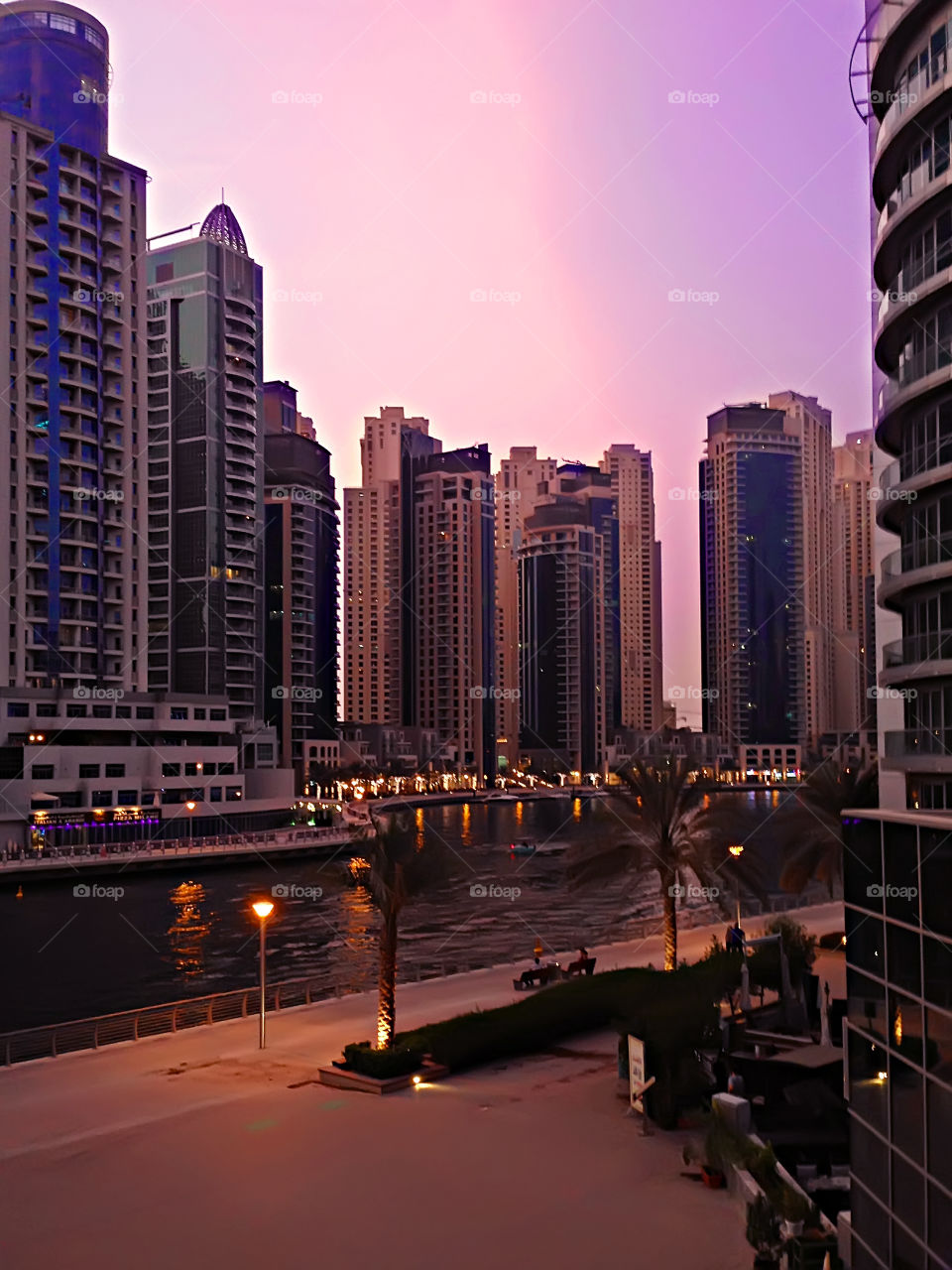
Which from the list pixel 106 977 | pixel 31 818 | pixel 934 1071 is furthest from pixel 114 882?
pixel 934 1071

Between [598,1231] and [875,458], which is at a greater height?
[875,458]

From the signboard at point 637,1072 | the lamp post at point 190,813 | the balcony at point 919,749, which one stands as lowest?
the lamp post at point 190,813

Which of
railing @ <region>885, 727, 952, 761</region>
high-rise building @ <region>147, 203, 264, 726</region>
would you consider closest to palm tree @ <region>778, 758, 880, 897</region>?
railing @ <region>885, 727, 952, 761</region>

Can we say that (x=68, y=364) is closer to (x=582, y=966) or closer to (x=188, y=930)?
(x=188, y=930)

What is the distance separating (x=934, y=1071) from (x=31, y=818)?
74710 millimetres

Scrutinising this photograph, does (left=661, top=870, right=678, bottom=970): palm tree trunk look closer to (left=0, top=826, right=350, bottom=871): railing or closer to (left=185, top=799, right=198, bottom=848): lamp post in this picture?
(left=0, top=826, right=350, bottom=871): railing

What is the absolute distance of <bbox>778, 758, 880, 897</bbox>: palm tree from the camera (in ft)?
90.5

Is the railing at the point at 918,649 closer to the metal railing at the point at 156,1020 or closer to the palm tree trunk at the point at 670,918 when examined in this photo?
the palm tree trunk at the point at 670,918

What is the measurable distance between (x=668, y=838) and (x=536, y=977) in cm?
403

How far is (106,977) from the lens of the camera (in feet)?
127

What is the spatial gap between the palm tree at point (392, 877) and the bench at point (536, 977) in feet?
20.4

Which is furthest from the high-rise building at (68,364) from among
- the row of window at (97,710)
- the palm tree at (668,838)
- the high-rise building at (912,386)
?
the high-rise building at (912,386)

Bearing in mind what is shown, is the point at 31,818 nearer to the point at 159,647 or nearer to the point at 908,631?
the point at 159,647

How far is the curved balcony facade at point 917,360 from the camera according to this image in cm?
2497
